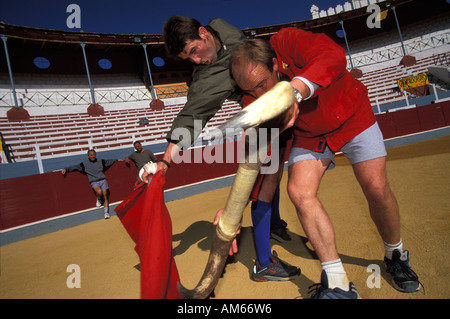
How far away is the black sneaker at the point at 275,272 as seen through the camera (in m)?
1.62

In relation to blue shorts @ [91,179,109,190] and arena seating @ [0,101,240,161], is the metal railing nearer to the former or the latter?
arena seating @ [0,101,240,161]

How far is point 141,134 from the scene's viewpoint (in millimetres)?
11711

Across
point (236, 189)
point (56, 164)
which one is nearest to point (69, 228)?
point (56, 164)

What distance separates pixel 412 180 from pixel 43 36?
17.2 meters

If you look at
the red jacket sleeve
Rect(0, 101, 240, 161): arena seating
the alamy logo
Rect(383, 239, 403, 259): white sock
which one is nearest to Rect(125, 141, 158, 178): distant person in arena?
Rect(0, 101, 240, 161): arena seating

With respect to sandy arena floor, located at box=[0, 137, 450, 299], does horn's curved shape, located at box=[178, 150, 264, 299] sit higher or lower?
higher

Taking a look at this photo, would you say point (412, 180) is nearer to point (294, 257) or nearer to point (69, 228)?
point (294, 257)

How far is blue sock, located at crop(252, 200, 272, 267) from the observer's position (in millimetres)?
1689

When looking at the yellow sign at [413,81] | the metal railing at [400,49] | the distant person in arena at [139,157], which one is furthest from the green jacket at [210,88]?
the metal railing at [400,49]

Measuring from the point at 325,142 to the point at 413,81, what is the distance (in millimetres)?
16715

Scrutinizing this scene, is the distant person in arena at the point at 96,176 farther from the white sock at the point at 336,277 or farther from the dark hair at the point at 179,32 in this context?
the white sock at the point at 336,277

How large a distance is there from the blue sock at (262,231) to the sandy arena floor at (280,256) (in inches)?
6.6

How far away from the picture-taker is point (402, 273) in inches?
52.1

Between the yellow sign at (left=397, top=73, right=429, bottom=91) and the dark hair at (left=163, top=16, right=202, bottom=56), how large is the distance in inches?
659
